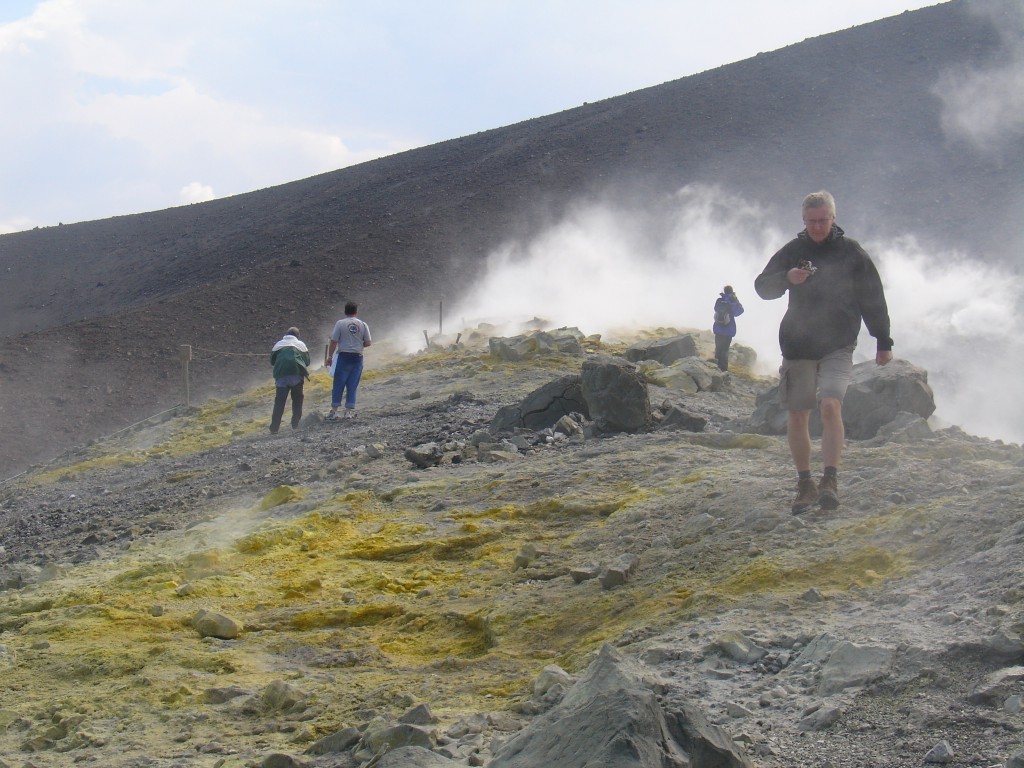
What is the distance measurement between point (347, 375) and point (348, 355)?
241mm

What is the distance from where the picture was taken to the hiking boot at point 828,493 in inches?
226

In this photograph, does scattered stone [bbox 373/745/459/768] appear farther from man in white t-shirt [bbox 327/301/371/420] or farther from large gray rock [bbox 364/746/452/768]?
man in white t-shirt [bbox 327/301/371/420]

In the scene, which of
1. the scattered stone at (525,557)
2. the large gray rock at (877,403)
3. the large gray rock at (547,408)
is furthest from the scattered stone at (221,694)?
the large gray rock at (547,408)

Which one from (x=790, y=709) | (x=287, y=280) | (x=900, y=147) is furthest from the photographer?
(x=900, y=147)

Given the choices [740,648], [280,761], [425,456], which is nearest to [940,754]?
[740,648]

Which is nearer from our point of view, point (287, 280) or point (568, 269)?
point (568, 269)

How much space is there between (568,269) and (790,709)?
28506 millimetres

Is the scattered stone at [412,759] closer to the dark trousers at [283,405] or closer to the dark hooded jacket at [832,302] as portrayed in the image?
the dark hooded jacket at [832,302]

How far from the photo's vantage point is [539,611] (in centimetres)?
549

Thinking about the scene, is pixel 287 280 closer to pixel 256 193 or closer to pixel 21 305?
pixel 21 305

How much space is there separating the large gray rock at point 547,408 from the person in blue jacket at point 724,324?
5.61 metres

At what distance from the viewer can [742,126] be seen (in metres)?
45.5

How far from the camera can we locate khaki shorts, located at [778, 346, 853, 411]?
19.0ft

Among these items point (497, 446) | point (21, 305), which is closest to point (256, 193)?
point (21, 305)
